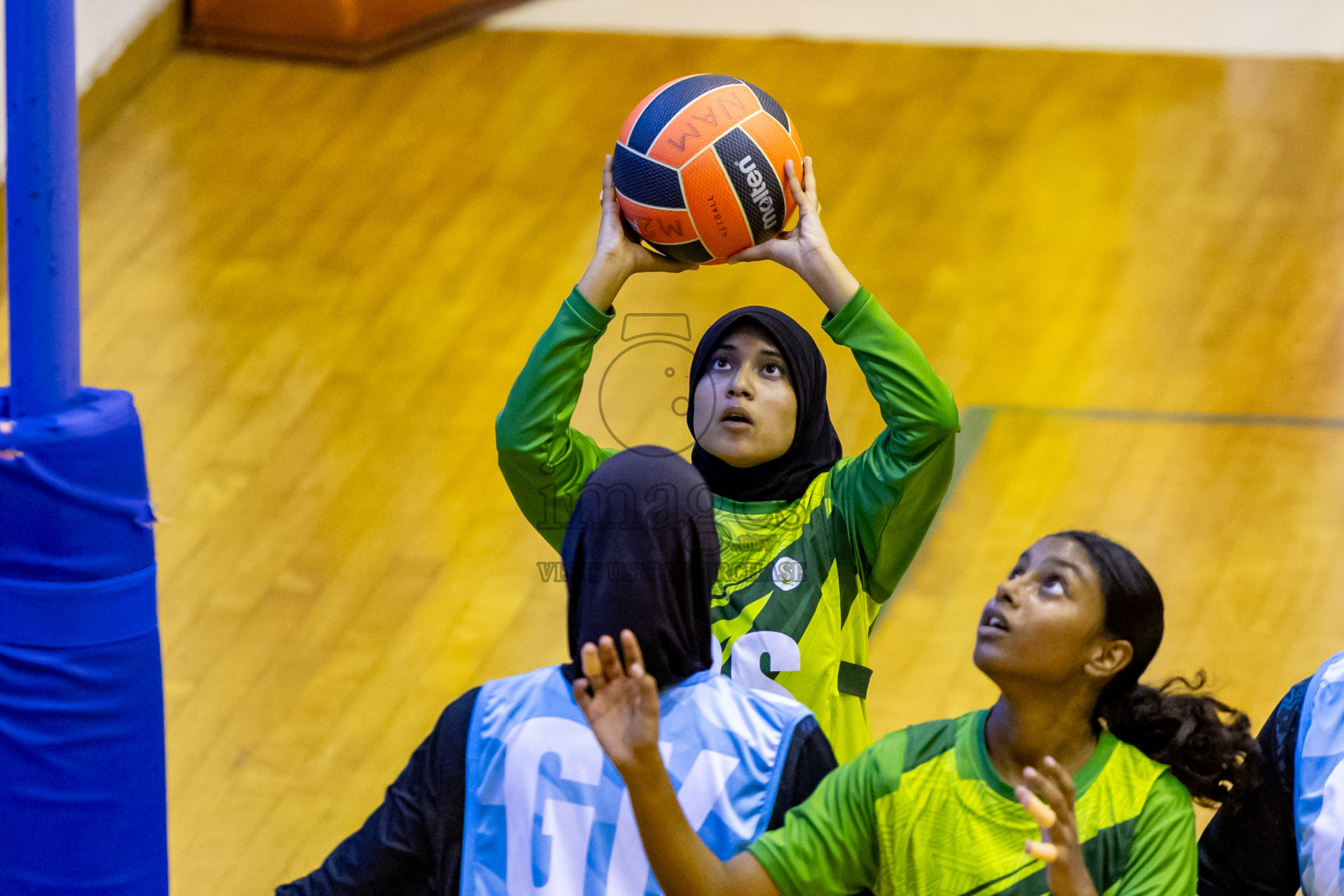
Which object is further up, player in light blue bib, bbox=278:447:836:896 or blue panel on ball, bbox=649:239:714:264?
blue panel on ball, bbox=649:239:714:264

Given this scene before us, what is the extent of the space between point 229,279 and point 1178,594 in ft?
10.9

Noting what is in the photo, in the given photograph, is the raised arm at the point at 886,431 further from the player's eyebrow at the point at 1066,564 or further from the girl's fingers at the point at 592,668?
the girl's fingers at the point at 592,668

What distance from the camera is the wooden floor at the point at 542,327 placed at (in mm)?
4719

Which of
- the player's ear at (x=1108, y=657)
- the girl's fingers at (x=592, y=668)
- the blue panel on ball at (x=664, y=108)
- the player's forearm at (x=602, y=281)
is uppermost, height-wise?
the blue panel on ball at (x=664, y=108)

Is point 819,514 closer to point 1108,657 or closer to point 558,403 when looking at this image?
point 558,403

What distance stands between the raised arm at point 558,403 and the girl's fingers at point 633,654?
2.62 feet

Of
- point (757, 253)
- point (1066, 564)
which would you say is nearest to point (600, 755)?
point (1066, 564)

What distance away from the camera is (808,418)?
A: 286 cm

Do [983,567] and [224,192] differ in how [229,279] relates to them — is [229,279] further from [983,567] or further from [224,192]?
[983,567]

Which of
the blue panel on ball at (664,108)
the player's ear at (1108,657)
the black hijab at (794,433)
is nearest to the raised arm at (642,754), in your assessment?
the player's ear at (1108,657)

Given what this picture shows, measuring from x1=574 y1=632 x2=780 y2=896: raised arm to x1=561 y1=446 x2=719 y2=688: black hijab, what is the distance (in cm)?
7

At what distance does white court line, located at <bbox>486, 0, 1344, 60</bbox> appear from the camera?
7.53 metres

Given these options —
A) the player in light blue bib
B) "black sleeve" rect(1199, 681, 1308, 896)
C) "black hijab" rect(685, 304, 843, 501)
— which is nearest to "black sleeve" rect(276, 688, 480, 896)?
the player in light blue bib

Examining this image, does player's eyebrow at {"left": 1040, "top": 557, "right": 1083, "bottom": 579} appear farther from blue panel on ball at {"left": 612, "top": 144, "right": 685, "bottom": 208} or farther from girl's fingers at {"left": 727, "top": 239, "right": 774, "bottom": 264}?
blue panel on ball at {"left": 612, "top": 144, "right": 685, "bottom": 208}
